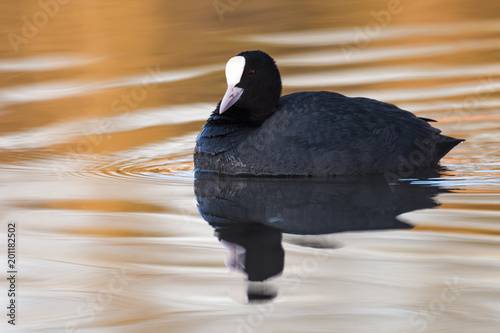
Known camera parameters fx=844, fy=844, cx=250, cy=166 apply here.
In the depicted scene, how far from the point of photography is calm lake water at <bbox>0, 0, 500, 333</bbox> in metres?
3.80

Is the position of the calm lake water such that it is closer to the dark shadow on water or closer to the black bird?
the dark shadow on water

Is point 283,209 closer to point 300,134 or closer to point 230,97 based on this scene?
point 300,134

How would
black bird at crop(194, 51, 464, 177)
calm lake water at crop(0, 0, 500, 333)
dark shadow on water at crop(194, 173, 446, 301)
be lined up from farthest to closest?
1. black bird at crop(194, 51, 464, 177)
2. dark shadow on water at crop(194, 173, 446, 301)
3. calm lake water at crop(0, 0, 500, 333)

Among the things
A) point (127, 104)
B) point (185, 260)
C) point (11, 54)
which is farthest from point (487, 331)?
point (11, 54)

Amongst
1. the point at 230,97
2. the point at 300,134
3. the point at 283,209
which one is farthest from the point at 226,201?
the point at 230,97

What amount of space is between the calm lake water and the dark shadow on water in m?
0.02

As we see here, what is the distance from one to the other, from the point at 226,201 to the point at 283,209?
489 millimetres

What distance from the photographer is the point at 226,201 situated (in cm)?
573

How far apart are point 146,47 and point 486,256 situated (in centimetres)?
833

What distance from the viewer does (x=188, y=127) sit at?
8.31 meters

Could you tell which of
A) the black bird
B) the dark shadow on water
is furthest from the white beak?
the dark shadow on water

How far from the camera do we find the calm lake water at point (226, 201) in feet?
12.5

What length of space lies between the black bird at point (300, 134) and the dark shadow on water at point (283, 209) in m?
0.13

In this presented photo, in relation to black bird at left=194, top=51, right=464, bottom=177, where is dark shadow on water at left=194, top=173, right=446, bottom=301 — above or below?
below
